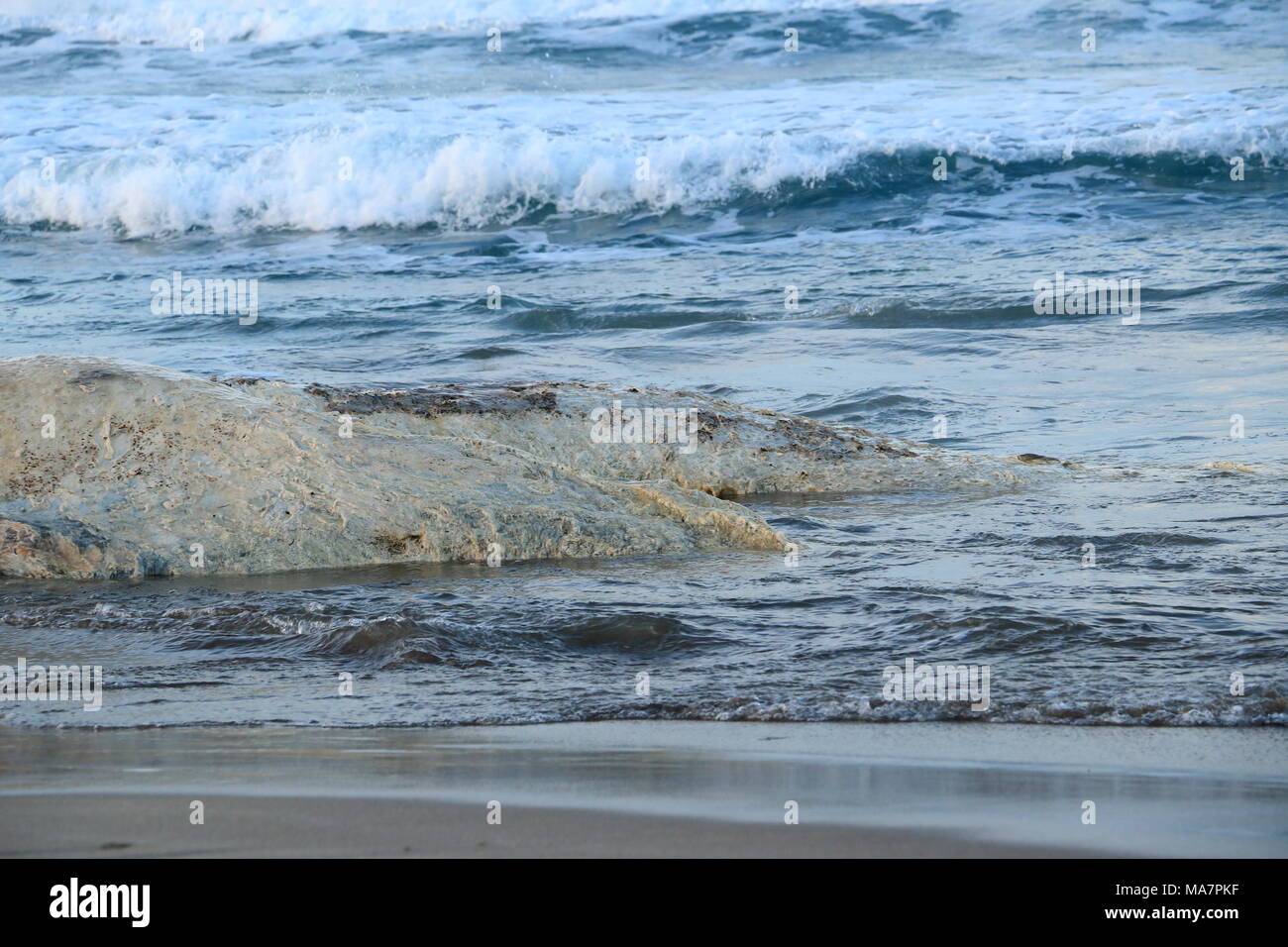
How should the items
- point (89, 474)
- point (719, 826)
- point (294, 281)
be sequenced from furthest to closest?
point (294, 281) < point (89, 474) < point (719, 826)

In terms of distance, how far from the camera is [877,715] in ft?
11.4

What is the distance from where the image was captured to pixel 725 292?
40.3 ft

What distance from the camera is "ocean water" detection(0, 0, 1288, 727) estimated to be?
400 cm

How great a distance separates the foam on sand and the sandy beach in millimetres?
1638

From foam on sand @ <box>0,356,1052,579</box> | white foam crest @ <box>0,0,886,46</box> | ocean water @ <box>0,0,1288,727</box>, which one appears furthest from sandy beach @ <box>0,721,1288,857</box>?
white foam crest @ <box>0,0,886,46</box>

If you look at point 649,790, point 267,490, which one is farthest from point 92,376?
point 649,790

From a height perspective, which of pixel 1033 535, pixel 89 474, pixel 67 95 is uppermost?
pixel 67 95

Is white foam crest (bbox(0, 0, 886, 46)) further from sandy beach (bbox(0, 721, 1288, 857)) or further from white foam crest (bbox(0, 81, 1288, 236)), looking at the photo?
sandy beach (bbox(0, 721, 1288, 857))

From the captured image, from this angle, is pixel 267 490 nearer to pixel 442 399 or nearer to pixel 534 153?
pixel 442 399

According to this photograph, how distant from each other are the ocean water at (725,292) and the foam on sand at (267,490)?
7.1 inches

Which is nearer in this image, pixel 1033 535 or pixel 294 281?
pixel 1033 535
